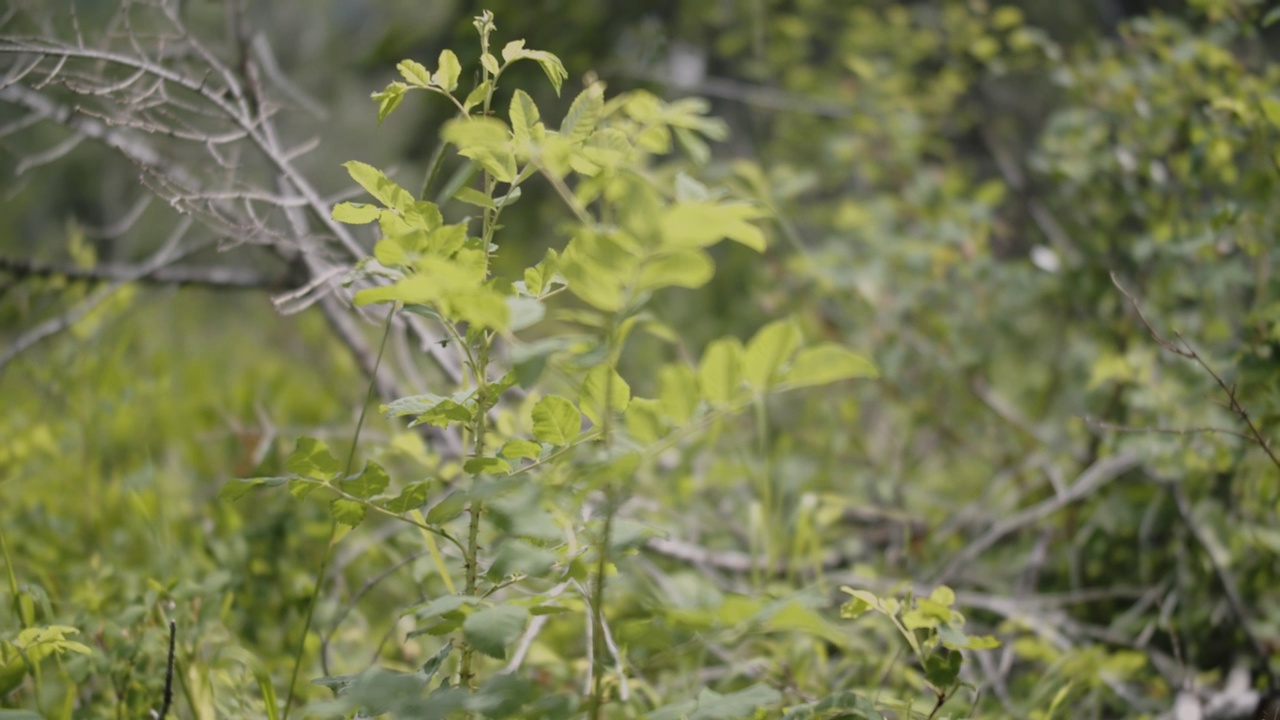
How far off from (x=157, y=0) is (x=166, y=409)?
129cm

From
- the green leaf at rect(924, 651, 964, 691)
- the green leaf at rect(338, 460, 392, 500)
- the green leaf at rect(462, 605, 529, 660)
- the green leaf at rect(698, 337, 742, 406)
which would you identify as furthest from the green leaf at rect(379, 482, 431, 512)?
the green leaf at rect(924, 651, 964, 691)

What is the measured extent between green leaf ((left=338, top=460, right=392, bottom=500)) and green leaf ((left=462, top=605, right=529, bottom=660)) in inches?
6.6

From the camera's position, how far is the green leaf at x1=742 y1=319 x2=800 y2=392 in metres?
0.50

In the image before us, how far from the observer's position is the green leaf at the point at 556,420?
606 mm

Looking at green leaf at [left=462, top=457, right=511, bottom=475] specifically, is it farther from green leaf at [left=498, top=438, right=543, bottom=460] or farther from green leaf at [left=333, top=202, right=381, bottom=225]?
green leaf at [left=333, top=202, right=381, bottom=225]

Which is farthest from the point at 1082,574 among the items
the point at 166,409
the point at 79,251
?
the point at 166,409

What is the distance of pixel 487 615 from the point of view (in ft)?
1.69

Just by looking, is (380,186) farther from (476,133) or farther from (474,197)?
(476,133)

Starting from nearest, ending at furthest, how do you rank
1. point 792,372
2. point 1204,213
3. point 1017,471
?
point 792,372 < point 1204,213 < point 1017,471

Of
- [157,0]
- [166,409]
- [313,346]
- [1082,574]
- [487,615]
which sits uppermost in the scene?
[157,0]

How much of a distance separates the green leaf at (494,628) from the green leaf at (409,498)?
5.2 inches

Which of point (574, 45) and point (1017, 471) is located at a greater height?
point (574, 45)

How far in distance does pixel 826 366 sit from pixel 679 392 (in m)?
0.09

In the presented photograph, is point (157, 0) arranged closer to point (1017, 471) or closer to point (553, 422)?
point (553, 422)
